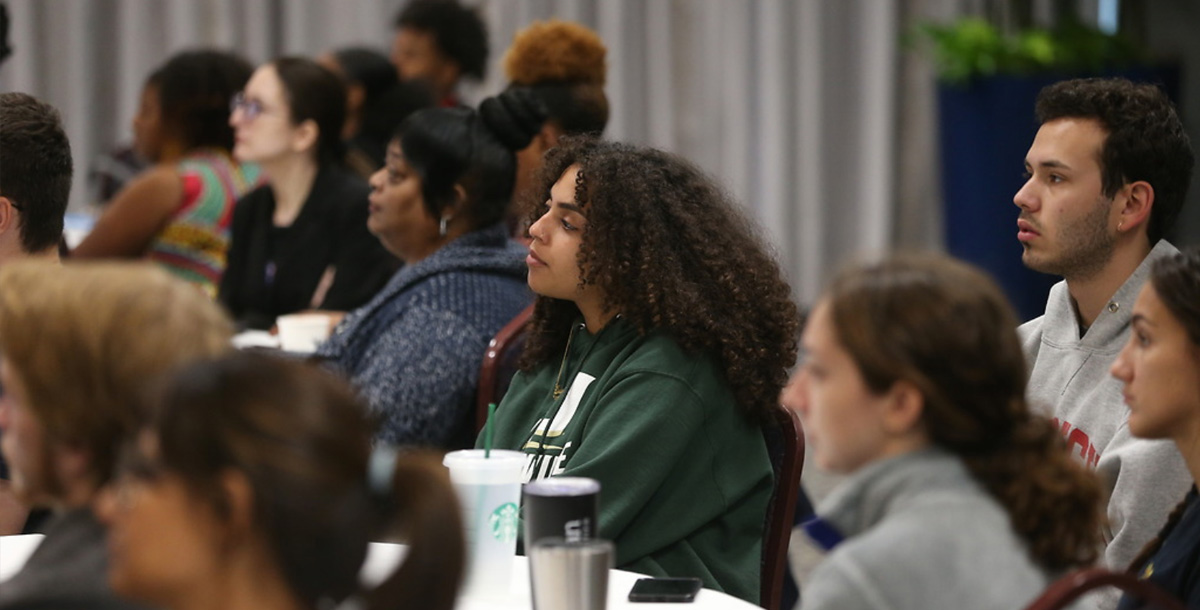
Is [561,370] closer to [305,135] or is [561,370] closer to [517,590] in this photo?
[517,590]

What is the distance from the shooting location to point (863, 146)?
22.2 feet

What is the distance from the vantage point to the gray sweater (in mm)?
1201

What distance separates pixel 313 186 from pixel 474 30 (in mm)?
1491

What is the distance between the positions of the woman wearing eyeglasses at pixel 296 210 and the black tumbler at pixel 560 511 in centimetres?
227

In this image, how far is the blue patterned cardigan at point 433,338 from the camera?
8.92ft

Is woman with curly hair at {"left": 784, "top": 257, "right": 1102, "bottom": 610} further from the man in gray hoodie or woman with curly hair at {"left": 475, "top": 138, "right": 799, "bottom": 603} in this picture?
the man in gray hoodie

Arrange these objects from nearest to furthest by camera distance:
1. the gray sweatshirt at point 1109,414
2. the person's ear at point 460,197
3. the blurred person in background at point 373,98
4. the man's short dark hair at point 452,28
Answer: the gray sweatshirt at point 1109,414, the person's ear at point 460,197, the blurred person in background at point 373,98, the man's short dark hair at point 452,28

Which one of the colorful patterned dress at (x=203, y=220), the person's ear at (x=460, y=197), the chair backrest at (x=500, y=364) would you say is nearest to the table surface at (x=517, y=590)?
the chair backrest at (x=500, y=364)

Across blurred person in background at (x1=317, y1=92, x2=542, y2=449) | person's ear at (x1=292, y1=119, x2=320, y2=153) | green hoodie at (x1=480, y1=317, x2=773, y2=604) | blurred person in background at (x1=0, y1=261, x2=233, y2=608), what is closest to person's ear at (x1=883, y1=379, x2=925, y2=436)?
blurred person in background at (x1=0, y1=261, x2=233, y2=608)

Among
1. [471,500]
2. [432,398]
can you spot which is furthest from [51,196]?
[471,500]

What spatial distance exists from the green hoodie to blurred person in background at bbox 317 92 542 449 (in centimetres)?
64

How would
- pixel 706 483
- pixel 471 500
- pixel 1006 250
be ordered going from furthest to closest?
pixel 1006 250 → pixel 706 483 → pixel 471 500

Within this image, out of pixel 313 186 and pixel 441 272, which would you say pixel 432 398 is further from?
pixel 313 186

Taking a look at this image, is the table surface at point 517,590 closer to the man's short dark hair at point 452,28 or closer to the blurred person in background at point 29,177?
the blurred person in background at point 29,177
